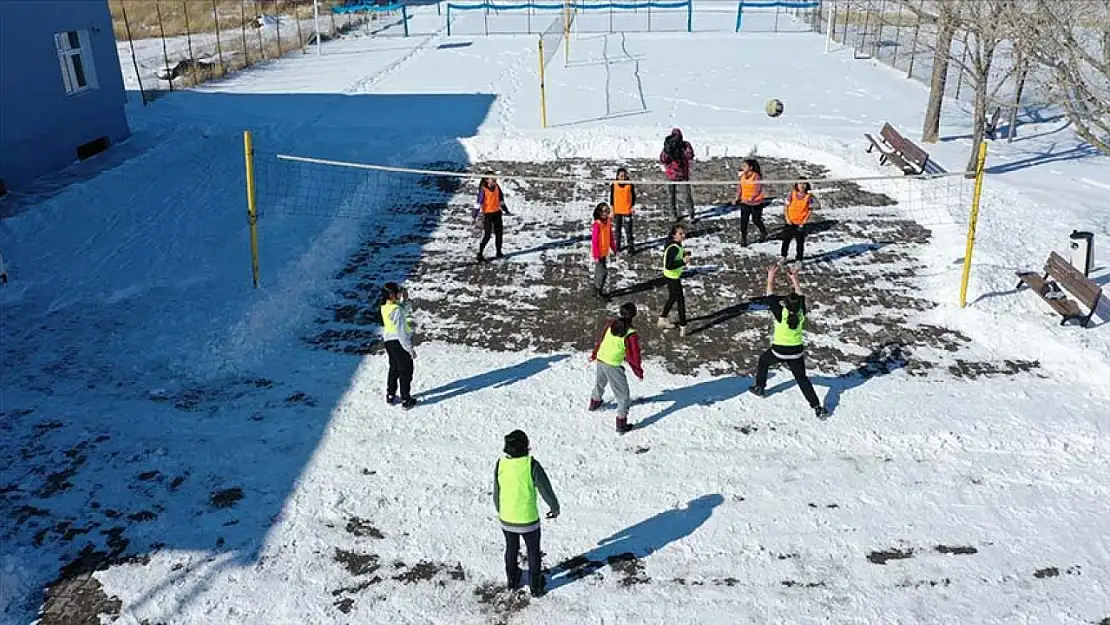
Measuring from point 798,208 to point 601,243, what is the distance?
3052 millimetres

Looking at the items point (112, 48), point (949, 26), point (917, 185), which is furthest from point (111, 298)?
point (949, 26)

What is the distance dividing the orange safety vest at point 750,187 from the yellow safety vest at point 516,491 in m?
7.91

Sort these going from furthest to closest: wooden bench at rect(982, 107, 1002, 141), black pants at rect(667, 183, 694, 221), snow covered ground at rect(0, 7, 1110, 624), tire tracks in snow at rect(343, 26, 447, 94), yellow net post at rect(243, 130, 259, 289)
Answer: tire tracks in snow at rect(343, 26, 447, 94) < wooden bench at rect(982, 107, 1002, 141) < black pants at rect(667, 183, 694, 221) < yellow net post at rect(243, 130, 259, 289) < snow covered ground at rect(0, 7, 1110, 624)

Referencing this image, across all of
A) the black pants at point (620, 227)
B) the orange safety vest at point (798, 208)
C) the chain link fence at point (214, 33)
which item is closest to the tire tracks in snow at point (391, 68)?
the chain link fence at point (214, 33)

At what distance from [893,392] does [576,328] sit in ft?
12.7

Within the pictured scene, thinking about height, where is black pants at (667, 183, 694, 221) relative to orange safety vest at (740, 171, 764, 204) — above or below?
below

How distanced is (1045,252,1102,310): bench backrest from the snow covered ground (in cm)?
39

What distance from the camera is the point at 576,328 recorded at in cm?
1133

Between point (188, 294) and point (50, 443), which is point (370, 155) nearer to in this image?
point (188, 294)

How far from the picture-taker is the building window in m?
16.9

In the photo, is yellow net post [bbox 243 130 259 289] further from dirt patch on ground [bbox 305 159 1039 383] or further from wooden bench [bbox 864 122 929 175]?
wooden bench [bbox 864 122 929 175]

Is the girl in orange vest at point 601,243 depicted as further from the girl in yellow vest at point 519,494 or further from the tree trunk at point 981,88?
the tree trunk at point 981,88

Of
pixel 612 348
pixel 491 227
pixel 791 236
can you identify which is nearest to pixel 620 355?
pixel 612 348

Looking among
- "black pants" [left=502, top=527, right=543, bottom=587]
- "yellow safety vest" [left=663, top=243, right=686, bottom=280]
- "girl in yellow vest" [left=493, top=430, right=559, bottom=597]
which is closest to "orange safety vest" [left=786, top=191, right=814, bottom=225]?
"yellow safety vest" [left=663, top=243, right=686, bottom=280]
